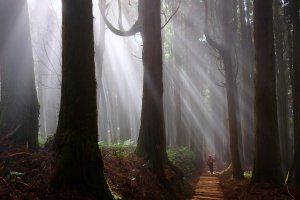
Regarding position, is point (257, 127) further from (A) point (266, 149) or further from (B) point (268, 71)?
(B) point (268, 71)

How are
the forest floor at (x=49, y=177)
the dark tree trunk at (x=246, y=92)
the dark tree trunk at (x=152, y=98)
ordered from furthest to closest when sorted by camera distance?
the dark tree trunk at (x=246, y=92)
the dark tree trunk at (x=152, y=98)
the forest floor at (x=49, y=177)

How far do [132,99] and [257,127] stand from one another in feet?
97.0

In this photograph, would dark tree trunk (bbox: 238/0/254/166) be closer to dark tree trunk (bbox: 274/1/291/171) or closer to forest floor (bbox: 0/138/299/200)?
dark tree trunk (bbox: 274/1/291/171)

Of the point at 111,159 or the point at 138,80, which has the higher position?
the point at 138,80

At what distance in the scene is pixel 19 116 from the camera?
29.3 feet

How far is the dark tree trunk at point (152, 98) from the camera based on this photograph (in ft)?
36.4

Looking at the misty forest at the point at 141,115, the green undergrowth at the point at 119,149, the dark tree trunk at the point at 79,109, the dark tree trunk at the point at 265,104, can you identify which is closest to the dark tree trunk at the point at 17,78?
the misty forest at the point at 141,115

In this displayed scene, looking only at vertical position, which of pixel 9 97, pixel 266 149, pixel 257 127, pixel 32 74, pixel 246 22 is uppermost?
pixel 246 22

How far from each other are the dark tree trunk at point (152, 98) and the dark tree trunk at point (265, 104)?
3471mm

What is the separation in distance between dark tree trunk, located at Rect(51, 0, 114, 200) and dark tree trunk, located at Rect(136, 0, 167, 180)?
14.5ft

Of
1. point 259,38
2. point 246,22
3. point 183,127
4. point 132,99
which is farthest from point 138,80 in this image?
point 259,38

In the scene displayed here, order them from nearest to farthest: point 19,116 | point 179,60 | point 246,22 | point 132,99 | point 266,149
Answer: point 19,116
point 266,149
point 246,22
point 179,60
point 132,99

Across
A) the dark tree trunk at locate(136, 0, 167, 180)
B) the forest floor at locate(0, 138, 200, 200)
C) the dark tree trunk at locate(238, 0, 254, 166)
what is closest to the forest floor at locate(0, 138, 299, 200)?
the forest floor at locate(0, 138, 200, 200)

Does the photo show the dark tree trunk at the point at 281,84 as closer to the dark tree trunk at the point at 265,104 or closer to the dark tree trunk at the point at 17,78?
the dark tree trunk at the point at 265,104
